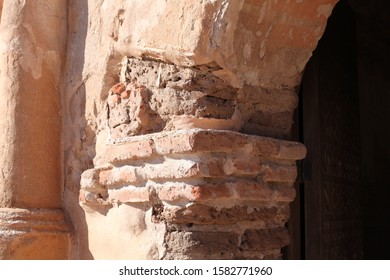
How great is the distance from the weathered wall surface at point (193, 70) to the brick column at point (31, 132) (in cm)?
37

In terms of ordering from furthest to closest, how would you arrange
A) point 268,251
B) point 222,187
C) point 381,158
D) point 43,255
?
point 381,158, point 43,255, point 268,251, point 222,187

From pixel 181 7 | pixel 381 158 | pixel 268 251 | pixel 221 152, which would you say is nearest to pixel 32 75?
pixel 181 7

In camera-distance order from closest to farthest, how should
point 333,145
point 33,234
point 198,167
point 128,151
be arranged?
point 198,167
point 128,151
point 33,234
point 333,145

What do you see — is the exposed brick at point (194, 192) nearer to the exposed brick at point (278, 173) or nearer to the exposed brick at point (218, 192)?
the exposed brick at point (218, 192)

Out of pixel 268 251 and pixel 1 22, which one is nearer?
pixel 268 251

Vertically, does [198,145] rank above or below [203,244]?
above

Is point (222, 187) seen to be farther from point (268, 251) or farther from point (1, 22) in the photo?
point (1, 22)

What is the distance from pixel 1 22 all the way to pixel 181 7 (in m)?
1.52

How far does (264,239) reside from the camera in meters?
3.04

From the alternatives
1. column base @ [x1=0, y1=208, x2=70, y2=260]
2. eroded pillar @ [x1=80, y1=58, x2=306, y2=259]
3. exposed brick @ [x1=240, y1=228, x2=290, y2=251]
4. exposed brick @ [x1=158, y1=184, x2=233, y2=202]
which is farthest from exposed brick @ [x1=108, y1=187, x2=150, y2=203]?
column base @ [x1=0, y1=208, x2=70, y2=260]

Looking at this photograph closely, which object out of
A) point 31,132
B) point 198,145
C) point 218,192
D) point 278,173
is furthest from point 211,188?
point 31,132

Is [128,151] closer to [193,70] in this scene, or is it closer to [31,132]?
[193,70]

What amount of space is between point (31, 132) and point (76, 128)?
0.28 meters

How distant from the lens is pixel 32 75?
12.7 ft
